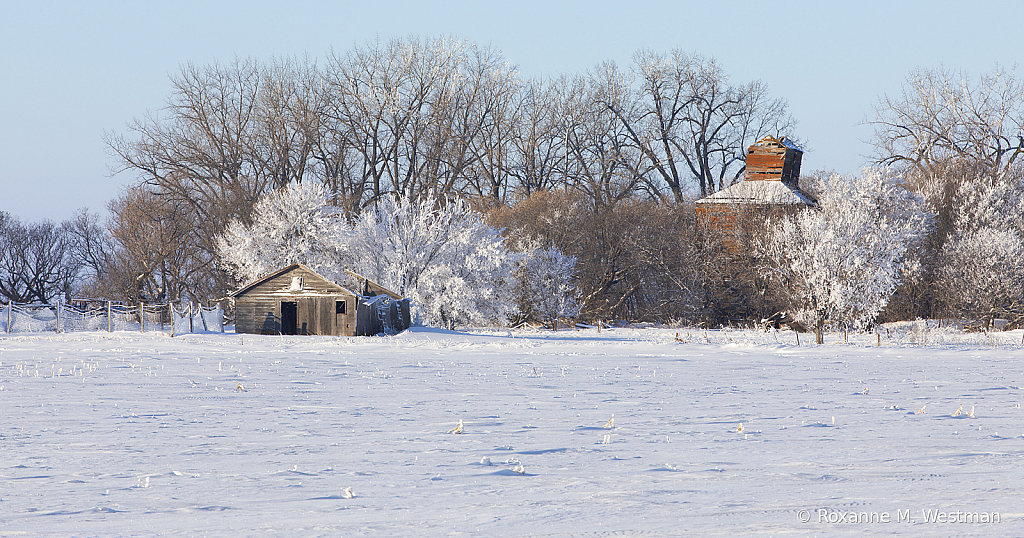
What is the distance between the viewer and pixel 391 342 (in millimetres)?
31500

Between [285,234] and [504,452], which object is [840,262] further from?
[504,452]

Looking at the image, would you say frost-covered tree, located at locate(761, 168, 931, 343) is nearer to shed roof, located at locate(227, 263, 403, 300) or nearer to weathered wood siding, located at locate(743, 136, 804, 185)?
weathered wood siding, located at locate(743, 136, 804, 185)

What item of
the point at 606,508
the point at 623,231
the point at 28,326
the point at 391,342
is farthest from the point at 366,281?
the point at 606,508

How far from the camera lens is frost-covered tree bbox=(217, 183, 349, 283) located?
4581 centimetres

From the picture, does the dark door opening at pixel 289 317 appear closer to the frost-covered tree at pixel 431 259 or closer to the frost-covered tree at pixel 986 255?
the frost-covered tree at pixel 431 259

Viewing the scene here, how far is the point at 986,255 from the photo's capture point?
41875 mm

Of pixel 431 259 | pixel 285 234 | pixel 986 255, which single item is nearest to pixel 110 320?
pixel 285 234

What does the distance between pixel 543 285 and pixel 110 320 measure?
2187 cm

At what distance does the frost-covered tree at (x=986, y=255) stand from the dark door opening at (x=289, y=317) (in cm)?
3122

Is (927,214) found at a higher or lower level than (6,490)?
higher

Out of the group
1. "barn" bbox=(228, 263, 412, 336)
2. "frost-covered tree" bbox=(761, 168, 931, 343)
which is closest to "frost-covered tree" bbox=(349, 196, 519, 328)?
"barn" bbox=(228, 263, 412, 336)

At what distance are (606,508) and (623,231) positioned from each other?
46346mm

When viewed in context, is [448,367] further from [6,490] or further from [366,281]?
[366,281]

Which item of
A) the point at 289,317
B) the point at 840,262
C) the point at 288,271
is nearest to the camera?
the point at 840,262
